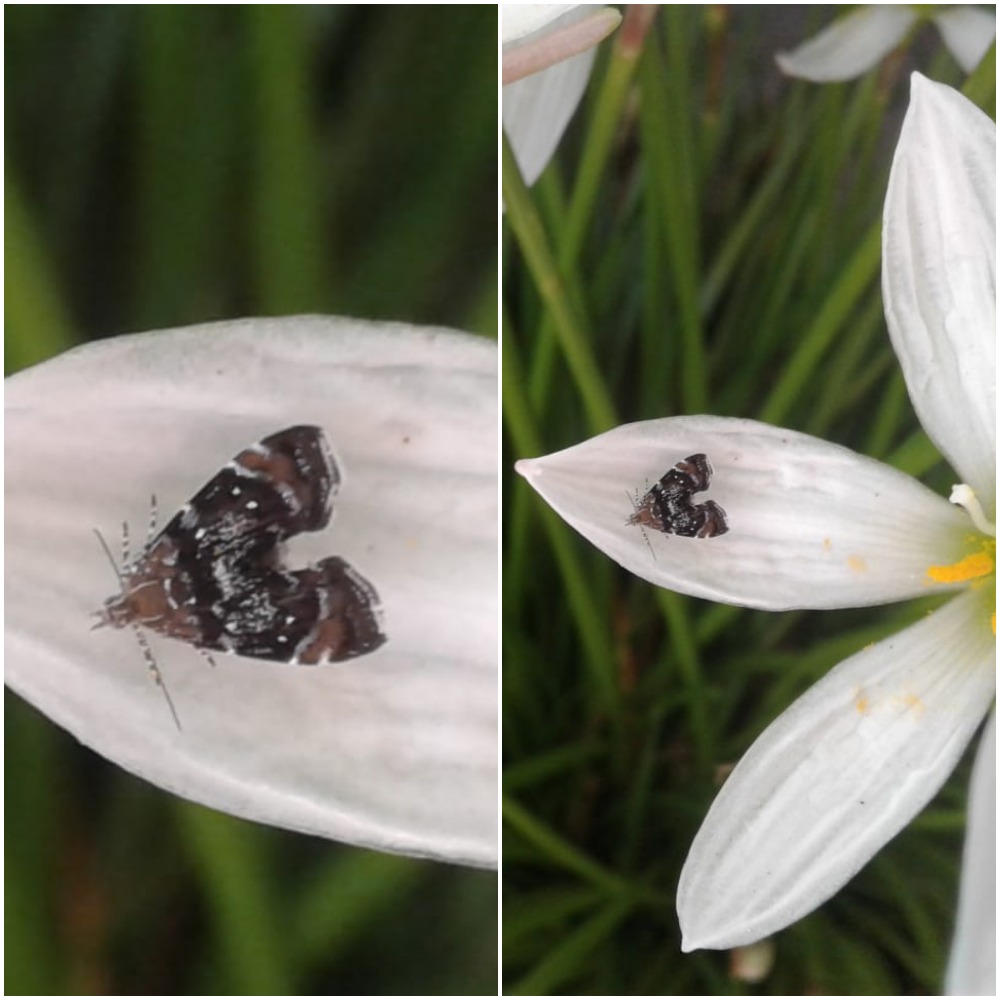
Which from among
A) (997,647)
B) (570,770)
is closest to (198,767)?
(570,770)

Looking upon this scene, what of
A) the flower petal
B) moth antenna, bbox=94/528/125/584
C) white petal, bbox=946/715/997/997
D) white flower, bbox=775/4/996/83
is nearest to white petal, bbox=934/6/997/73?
white flower, bbox=775/4/996/83

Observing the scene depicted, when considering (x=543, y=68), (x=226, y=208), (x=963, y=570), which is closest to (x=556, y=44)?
(x=543, y=68)

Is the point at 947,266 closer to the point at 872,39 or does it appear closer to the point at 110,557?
the point at 872,39

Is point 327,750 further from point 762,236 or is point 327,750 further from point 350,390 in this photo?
Result: point 762,236

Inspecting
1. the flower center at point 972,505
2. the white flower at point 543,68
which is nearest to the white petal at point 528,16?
the white flower at point 543,68

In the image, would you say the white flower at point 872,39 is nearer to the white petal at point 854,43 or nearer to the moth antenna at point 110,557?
the white petal at point 854,43

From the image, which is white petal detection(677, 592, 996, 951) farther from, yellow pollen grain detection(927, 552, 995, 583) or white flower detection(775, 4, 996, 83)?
white flower detection(775, 4, 996, 83)

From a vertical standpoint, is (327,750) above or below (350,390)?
below
